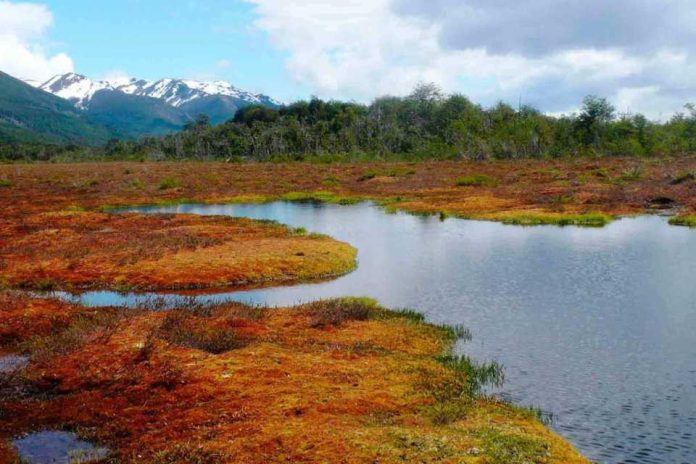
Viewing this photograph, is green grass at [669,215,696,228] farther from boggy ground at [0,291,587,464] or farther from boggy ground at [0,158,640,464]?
boggy ground at [0,291,587,464]

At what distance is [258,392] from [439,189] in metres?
65.8

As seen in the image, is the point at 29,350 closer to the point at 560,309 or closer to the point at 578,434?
the point at 578,434

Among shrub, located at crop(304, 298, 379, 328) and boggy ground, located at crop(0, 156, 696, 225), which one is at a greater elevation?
boggy ground, located at crop(0, 156, 696, 225)

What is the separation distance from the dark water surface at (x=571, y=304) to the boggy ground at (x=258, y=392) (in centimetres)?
170

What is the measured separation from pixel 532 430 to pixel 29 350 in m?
16.1

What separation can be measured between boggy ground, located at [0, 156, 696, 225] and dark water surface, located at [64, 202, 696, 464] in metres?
7.95

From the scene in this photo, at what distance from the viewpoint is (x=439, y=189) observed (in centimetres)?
8031

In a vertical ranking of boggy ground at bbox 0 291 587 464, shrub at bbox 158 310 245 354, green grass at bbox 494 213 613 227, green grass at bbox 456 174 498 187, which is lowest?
boggy ground at bbox 0 291 587 464

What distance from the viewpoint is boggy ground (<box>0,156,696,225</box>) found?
5958 cm

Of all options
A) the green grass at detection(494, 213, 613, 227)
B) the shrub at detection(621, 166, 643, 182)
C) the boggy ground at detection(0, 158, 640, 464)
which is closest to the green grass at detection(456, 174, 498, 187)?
the shrub at detection(621, 166, 643, 182)

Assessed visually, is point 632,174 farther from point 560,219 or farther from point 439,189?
point 560,219

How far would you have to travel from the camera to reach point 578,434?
1547 cm

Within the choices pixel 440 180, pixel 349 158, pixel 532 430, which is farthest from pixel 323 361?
pixel 349 158

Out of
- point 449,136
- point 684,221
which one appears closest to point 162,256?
point 684,221
